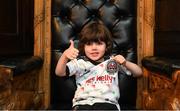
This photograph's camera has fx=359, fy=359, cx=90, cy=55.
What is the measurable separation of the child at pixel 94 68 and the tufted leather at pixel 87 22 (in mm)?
261

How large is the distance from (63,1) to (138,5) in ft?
1.61

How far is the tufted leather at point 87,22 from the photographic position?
2264 mm

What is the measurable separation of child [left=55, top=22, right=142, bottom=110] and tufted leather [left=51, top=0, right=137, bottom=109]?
0.26 meters

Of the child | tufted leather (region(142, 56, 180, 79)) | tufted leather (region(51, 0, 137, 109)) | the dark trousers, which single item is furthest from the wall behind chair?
the dark trousers

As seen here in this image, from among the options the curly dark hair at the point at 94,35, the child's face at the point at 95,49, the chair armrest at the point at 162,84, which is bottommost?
the chair armrest at the point at 162,84

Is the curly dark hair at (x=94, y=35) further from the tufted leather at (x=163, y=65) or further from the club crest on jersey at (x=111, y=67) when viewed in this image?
the tufted leather at (x=163, y=65)

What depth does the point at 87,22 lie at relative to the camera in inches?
91.7

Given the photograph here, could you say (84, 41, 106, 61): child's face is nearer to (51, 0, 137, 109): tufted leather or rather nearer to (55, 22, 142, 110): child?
(55, 22, 142, 110): child

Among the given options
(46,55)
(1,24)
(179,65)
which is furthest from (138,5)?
(1,24)

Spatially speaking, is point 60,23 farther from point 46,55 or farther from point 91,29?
point 91,29

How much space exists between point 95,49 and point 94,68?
0.41 feet

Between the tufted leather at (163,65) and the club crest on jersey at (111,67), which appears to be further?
the club crest on jersey at (111,67)

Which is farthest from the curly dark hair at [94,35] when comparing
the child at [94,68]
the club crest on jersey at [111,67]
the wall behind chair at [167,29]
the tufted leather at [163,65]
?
the wall behind chair at [167,29]

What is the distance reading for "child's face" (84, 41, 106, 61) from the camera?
192 centimetres
